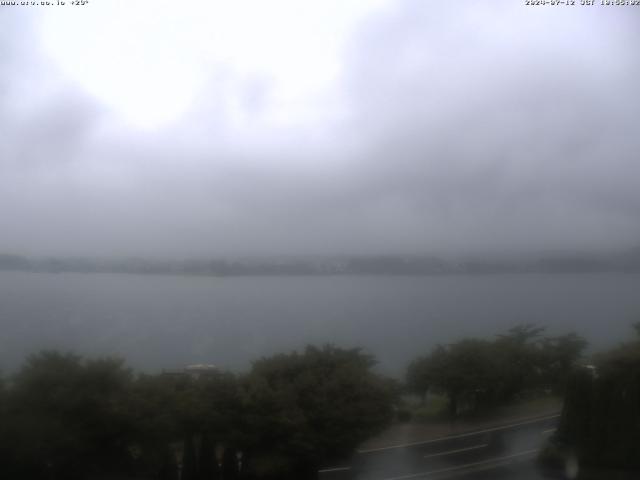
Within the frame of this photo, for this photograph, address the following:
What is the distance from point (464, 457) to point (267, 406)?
3.30 m

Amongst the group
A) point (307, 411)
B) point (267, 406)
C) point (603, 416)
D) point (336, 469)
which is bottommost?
point (336, 469)

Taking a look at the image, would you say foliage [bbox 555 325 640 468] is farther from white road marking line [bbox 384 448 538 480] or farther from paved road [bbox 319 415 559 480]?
white road marking line [bbox 384 448 538 480]

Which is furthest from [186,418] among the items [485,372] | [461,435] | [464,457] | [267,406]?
[485,372]

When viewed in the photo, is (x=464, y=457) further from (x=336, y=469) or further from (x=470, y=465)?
(x=336, y=469)

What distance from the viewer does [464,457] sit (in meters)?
10.4

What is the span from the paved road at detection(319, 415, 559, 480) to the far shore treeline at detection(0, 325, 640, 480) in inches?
12.8

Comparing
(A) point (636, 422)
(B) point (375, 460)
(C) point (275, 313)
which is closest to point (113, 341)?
(C) point (275, 313)

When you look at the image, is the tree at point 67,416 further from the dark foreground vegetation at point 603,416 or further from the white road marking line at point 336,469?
the dark foreground vegetation at point 603,416

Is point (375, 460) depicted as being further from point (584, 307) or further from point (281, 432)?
point (584, 307)

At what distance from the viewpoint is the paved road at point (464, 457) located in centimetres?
1005

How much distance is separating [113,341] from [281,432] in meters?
3.80

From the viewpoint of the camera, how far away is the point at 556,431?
10.4 meters

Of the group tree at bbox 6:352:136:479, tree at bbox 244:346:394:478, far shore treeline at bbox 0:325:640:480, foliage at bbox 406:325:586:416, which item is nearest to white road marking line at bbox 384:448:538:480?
far shore treeline at bbox 0:325:640:480

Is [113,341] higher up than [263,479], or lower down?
higher up
